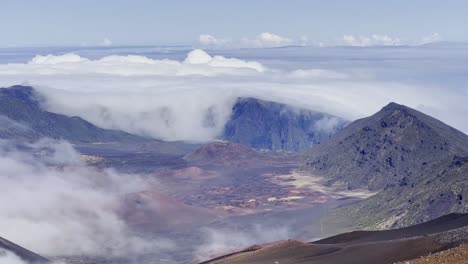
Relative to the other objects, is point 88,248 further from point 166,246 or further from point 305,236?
point 305,236

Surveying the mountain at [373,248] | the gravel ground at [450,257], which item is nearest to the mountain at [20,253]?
the mountain at [373,248]

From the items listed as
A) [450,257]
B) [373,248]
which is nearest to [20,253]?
[373,248]

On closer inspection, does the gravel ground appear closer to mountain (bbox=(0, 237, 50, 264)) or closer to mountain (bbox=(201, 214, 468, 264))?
mountain (bbox=(201, 214, 468, 264))

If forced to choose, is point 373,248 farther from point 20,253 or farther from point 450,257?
point 20,253

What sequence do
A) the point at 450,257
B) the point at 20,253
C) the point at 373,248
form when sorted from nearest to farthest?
the point at 450,257 → the point at 373,248 → the point at 20,253

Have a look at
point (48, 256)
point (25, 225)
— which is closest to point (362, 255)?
point (48, 256)

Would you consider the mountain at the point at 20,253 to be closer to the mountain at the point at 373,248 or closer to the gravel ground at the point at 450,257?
the mountain at the point at 373,248

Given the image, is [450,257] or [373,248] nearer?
[450,257]

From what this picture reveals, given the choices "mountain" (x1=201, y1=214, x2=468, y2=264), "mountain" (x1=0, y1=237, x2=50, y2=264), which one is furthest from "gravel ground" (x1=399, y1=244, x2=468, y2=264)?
"mountain" (x1=0, y1=237, x2=50, y2=264)
